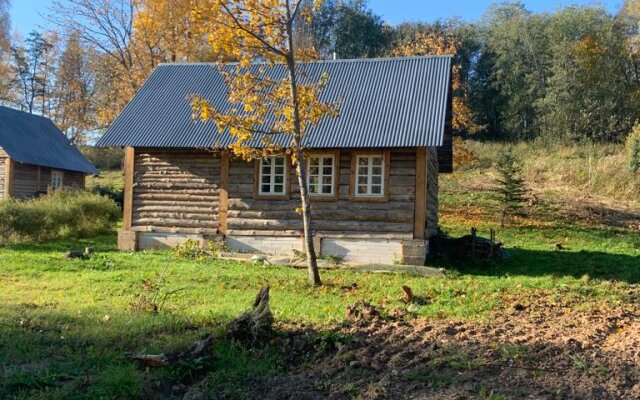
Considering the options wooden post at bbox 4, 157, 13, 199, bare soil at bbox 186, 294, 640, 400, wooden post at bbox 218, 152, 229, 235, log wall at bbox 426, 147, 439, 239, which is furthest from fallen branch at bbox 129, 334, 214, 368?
wooden post at bbox 4, 157, 13, 199

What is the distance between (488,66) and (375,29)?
941 cm

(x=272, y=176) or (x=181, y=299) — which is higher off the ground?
(x=272, y=176)

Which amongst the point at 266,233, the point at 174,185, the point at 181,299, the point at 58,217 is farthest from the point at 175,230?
the point at 181,299

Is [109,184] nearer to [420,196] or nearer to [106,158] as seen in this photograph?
[106,158]

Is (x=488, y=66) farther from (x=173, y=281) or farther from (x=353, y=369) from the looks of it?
(x=353, y=369)

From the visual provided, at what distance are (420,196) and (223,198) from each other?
18.1 ft

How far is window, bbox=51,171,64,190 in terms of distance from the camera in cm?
3238

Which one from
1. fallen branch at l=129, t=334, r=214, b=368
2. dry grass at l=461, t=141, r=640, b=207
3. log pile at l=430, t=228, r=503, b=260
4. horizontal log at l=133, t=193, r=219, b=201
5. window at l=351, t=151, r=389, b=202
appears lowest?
fallen branch at l=129, t=334, r=214, b=368

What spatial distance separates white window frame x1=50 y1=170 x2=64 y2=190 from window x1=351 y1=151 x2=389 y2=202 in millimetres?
22700

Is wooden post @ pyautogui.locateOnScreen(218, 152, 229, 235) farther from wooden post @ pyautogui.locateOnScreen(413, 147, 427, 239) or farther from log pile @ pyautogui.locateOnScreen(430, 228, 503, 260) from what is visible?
log pile @ pyautogui.locateOnScreen(430, 228, 503, 260)

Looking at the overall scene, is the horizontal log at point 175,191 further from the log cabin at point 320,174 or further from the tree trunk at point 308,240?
the tree trunk at point 308,240

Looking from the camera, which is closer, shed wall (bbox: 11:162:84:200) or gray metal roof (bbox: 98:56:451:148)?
gray metal roof (bbox: 98:56:451:148)

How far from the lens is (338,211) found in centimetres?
1566

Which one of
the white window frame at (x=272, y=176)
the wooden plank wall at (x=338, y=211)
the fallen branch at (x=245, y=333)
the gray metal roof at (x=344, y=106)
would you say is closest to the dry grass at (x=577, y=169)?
the gray metal roof at (x=344, y=106)
